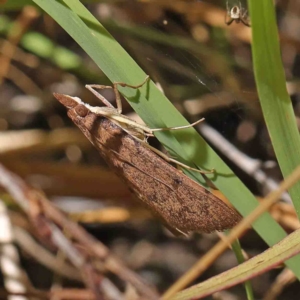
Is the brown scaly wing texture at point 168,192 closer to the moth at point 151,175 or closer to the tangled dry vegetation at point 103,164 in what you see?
the moth at point 151,175

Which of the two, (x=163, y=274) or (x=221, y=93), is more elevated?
(x=221, y=93)

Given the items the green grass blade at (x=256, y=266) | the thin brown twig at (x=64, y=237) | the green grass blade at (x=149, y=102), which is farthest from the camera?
the thin brown twig at (x=64, y=237)

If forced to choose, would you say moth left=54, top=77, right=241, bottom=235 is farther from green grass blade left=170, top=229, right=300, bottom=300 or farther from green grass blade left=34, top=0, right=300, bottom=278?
green grass blade left=170, top=229, right=300, bottom=300

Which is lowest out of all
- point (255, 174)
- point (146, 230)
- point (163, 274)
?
point (163, 274)

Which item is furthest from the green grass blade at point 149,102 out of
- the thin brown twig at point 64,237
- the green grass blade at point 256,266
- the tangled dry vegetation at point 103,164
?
the thin brown twig at point 64,237

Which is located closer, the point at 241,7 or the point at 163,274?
the point at 241,7

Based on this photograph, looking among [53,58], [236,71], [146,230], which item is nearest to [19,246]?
[146,230]

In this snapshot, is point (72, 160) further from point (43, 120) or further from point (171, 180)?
point (171, 180)

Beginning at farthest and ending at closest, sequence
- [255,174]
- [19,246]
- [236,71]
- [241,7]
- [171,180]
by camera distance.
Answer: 1. [19,246]
2. [236,71]
3. [255,174]
4. [241,7]
5. [171,180]
